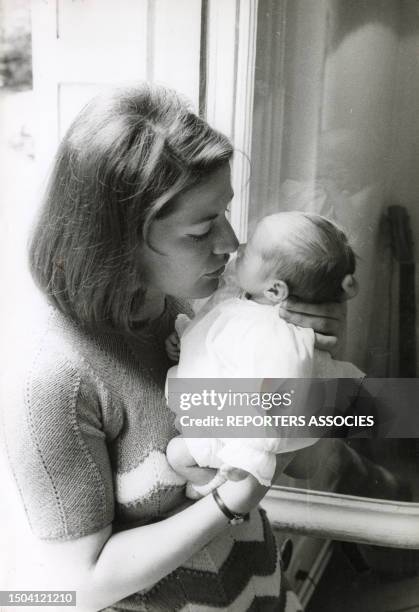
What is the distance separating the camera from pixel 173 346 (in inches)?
30.3

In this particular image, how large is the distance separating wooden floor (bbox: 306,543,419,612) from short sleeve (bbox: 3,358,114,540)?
0.30 meters

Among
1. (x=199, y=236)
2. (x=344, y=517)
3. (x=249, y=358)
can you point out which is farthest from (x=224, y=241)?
(x=344, y=517)

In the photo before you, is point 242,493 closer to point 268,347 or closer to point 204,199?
point 268,347

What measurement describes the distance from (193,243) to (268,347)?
141mm

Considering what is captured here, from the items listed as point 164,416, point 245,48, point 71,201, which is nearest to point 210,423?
point 164,416

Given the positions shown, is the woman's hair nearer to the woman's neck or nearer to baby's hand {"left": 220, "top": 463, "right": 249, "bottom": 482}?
the woman's neck

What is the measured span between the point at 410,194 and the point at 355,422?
269mm

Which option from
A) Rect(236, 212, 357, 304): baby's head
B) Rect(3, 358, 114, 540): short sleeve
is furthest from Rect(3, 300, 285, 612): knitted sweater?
Rect(236, 212, 357, 304): baby's head

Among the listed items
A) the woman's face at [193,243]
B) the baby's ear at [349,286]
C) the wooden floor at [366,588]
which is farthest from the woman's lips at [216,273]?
the wooden floor at [366,588]

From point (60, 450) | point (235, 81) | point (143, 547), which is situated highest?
point (235, 81)

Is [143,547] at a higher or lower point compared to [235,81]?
lower

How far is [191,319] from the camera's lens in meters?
0.77

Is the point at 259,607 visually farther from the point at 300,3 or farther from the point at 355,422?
the point at 300,3

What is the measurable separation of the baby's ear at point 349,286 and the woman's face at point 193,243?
128 millimetres
